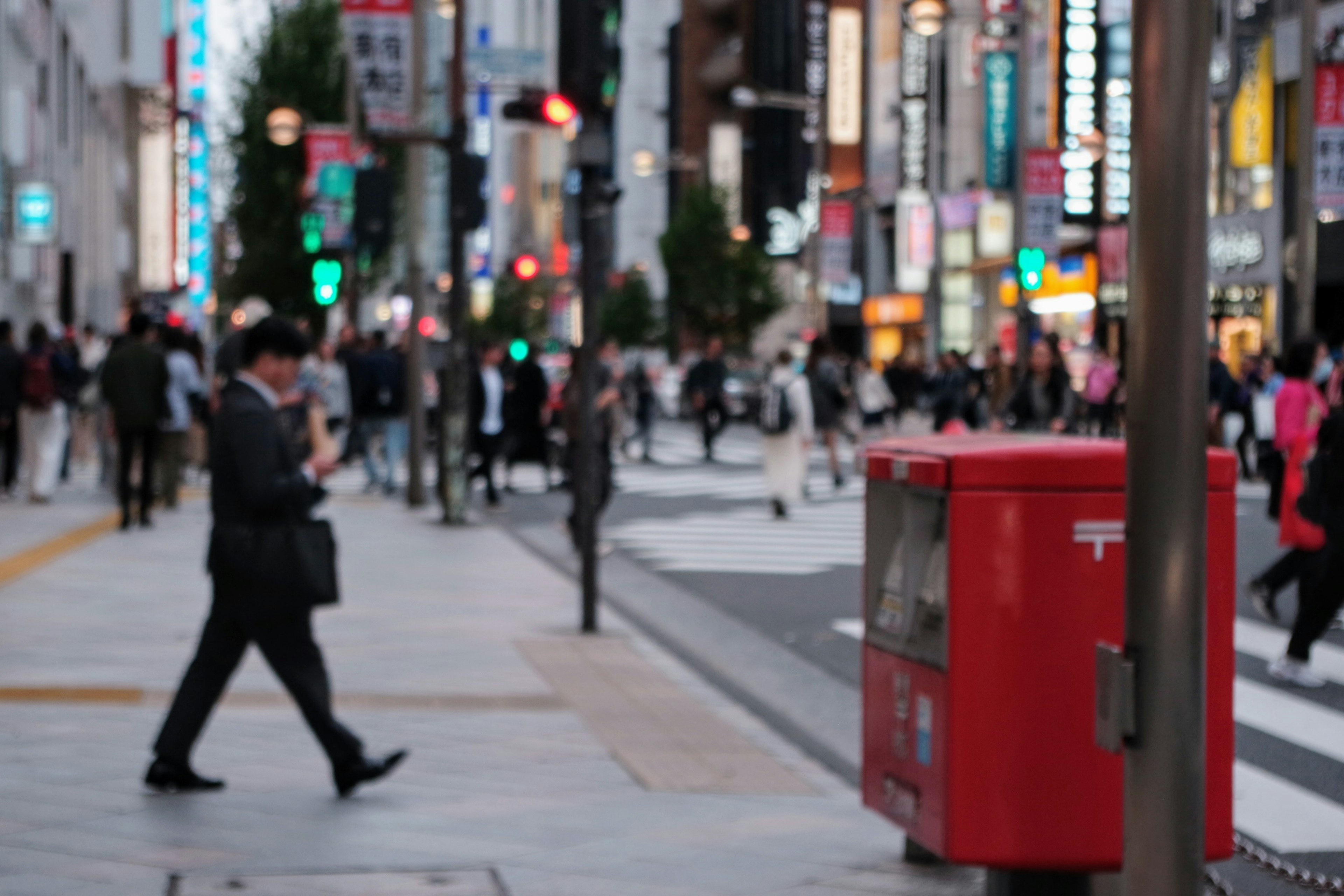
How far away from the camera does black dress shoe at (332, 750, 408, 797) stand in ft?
21.9

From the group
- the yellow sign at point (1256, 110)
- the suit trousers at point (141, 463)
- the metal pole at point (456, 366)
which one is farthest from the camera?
the yellow sign at point (1256, 110)

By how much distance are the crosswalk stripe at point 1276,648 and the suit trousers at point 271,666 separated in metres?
5.40

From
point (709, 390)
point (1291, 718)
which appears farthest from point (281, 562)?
point (709, 390)

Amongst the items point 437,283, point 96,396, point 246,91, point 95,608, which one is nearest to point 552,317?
point 437,283

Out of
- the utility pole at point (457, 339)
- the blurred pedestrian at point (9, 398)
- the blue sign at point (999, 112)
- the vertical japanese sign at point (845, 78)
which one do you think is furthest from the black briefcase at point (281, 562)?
the vertical japanese sign at point (845, 78)

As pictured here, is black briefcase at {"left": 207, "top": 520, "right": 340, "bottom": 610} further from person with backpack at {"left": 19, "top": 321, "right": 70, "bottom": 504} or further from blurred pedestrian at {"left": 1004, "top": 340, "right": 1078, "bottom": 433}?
person with backpack at {"left": 19, "top": 321, "right": 70, "bottom": 504}

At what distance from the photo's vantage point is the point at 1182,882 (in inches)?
138

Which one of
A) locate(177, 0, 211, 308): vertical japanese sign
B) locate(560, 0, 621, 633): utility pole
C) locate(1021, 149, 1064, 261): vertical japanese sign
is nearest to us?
locate(560, 0, 621, 633): utility pole

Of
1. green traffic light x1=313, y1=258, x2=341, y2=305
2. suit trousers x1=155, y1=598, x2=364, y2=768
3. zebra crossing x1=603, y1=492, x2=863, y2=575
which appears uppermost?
green traffic light x1=313, y1=258, x2=341, y2=305

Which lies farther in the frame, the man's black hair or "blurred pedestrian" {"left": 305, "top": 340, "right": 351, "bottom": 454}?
"blurred pedestrian" {"left": 305, "top": 340, "right": 351, "bottom": 454}

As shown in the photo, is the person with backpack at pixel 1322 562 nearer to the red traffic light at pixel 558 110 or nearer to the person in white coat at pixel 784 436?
the red traffic light at pixel 558 110

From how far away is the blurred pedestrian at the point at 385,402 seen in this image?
75.0 feet

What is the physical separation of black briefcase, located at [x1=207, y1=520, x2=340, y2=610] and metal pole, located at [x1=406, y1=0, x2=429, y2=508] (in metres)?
14.4

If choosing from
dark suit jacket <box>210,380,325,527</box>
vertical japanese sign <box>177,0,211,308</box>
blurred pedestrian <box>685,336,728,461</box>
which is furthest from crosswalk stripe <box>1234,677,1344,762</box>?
vertical japanese sign <box>177,0,211,308</box>
